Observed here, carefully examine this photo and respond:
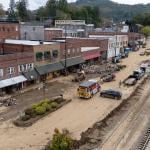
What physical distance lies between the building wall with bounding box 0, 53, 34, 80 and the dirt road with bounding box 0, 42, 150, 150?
27.7 feet

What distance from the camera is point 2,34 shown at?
74875mm

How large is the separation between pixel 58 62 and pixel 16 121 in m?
27.1

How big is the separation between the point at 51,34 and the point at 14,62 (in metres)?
45.8

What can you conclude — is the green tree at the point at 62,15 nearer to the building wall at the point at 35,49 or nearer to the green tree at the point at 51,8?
the green tree at the point at 51,8

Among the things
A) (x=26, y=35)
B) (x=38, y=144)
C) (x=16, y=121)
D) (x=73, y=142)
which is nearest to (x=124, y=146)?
(x=73, y=142)

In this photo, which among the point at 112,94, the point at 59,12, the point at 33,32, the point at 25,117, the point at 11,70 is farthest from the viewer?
the point at 59,12

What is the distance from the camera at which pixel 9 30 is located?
253 feet

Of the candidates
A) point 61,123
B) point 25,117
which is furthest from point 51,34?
point 61,123

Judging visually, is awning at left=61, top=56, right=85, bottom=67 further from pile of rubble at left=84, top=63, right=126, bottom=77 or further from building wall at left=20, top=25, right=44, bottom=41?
building wall at left=20, top=25, right=44, bottom=41

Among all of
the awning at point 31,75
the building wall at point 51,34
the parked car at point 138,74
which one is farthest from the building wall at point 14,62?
the building wall at point 51,34

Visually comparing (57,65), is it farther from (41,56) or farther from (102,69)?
(102,69)

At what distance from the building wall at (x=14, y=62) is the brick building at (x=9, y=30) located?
22254 mm

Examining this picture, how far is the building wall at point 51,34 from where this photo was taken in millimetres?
92775

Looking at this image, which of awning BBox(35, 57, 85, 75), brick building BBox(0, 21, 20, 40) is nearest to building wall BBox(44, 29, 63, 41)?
brick building BBox(0, 21, 20, 40)
